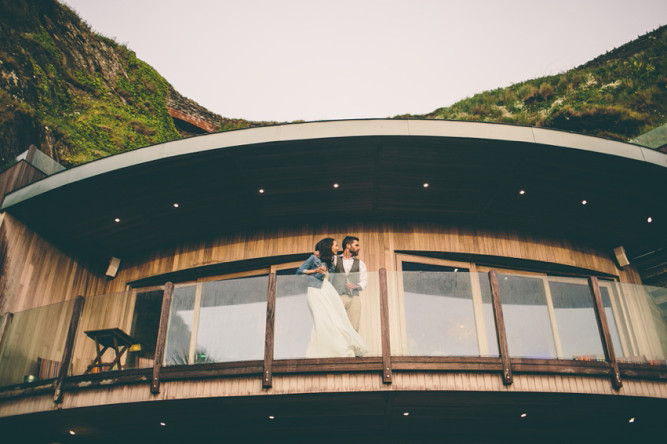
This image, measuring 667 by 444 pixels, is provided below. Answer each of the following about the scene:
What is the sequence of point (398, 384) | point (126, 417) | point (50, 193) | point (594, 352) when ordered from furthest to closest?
point (50, 193), point (126, 417), point (594, 352), point (398, 384)

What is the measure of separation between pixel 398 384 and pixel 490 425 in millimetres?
2112

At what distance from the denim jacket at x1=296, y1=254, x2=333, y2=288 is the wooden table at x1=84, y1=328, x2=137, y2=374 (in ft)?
8.21

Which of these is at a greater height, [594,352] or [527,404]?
[594,352]

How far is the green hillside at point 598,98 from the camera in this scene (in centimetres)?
1819

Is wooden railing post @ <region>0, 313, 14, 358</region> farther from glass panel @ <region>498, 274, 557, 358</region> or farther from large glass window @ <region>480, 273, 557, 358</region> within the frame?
glass panel @ <region>498, 274, 557, 358</region>

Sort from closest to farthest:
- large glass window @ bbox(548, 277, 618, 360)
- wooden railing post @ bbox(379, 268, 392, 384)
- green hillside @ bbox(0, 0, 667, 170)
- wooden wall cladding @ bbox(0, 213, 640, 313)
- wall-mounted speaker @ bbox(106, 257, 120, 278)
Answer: wooden railing post @ bbox(379, 268, 392, 384)
large glass window @ bbox(548, 277, 618, 360)
wooden wall cladding @ bbox(0, 213, 640, 313)
wall-mounted speaker @ bbox(106, 257, 120, 278)
green hillside @ bbox(0, 0, 667, 170)

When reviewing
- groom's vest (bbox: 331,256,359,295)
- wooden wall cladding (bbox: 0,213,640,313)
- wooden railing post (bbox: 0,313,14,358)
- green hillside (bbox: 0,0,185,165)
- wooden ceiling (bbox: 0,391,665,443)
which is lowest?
wooden ceiling (bbox: 0,391,665,443)

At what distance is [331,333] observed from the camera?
5672mm

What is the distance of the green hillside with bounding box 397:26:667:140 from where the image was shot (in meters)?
18.2

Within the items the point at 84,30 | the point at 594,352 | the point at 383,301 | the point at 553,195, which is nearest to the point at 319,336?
the point at 383,301

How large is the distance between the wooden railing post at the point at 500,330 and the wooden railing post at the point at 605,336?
1.26 metres

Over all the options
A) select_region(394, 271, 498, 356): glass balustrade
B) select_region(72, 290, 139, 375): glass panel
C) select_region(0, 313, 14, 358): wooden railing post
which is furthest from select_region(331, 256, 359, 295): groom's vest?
select_region(0, 313, 14, 358): wooden railing post

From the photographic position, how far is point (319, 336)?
223 inches

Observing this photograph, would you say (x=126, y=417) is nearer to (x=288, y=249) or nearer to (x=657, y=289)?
(x=288, y=249)
